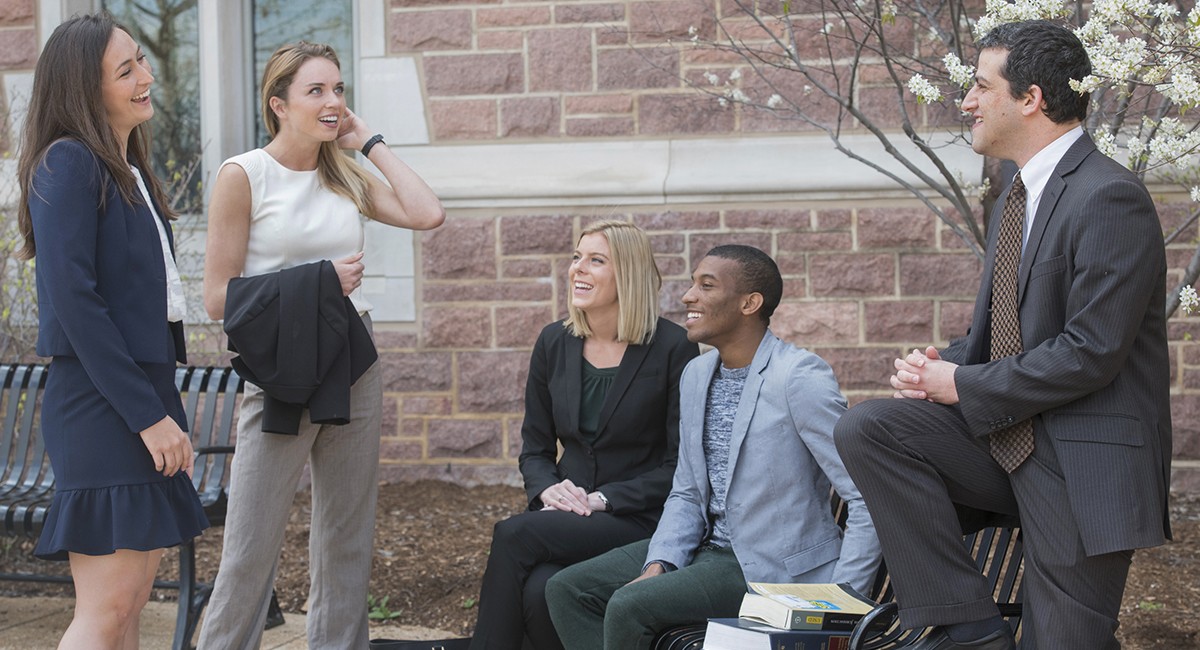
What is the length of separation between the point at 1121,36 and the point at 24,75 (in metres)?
5.70

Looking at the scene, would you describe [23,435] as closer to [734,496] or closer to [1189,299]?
[734,496]

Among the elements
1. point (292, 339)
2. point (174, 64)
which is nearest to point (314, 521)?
point (292, 339)

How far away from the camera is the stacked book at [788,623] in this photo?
294 centimetres

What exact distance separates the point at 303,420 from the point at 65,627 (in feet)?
6.21

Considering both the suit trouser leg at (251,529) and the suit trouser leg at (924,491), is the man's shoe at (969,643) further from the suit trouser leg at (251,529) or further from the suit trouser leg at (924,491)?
the suit trouser leg at (251,529)

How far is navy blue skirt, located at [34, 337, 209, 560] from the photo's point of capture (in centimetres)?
298

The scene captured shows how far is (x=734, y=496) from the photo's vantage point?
3562 millimetres

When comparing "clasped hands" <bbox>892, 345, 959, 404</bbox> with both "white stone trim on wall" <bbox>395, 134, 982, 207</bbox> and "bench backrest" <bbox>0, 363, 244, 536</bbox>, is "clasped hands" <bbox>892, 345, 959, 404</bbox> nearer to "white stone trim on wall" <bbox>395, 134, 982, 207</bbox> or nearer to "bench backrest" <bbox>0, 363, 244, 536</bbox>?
"bench backrest" <bbox>0, 363, 244, 536</bbox>

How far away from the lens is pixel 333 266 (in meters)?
3.70

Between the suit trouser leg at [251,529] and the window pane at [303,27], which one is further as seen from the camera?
the window pane at [303,27]

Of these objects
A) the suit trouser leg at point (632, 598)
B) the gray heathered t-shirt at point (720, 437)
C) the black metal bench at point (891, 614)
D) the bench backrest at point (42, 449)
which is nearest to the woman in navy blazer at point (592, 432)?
the suit trouser leg at point (632, 598)

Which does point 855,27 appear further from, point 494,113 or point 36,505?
point 36,505

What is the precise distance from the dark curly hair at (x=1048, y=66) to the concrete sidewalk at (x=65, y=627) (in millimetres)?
2973

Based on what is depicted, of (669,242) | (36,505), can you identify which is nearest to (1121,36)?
(669,242)
